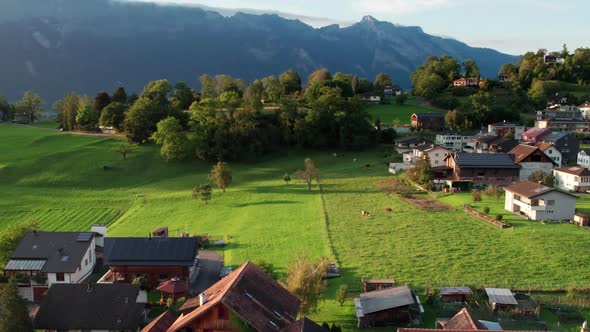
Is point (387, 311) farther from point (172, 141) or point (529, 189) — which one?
point (172, 141)

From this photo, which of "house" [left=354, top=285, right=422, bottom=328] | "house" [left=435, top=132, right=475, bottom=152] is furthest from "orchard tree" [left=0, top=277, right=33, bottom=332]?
"house" [left=435, top=132, right=475, bottom=152]

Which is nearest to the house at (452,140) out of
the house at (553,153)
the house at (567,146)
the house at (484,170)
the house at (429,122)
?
the house at (429,122)

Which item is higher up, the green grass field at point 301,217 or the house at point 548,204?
the house at point 548,204

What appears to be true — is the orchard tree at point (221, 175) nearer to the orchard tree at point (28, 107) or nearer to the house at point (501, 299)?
the house at point (501, 299)

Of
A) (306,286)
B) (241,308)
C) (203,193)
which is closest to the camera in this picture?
(241,308)

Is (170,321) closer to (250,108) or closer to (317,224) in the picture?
(317,224)

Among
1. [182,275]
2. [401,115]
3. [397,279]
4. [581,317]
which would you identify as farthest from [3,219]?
[401,115]

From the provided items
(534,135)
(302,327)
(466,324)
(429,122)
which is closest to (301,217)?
(466,324)
